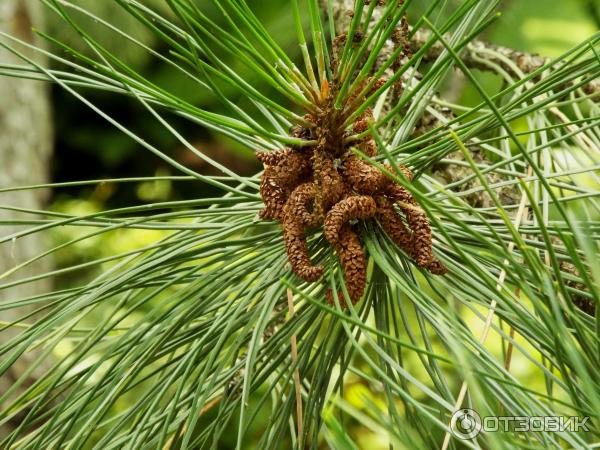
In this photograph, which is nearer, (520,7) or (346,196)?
(346,196)

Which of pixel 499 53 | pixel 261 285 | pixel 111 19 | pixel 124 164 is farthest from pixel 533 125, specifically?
pixel 124 164

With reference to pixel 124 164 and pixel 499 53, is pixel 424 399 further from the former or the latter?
pixel 124 164

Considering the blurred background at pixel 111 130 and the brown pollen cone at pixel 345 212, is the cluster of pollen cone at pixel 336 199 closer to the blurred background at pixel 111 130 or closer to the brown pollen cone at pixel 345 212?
the brown pollen cone at pixel 345 212

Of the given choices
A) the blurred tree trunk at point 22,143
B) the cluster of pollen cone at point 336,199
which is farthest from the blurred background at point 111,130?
the cluster of pollen cone at point 336,199

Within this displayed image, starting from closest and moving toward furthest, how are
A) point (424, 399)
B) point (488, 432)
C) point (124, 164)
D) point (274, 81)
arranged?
point (488, 432) < point (274, 81) < point (424, 399) < point (124, 164)

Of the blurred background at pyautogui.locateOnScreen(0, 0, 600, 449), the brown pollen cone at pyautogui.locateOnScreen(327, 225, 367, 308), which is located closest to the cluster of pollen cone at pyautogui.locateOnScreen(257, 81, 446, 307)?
the brown pollen cone at pyautogui.locateOnScreen(327, 225, 367, 308)

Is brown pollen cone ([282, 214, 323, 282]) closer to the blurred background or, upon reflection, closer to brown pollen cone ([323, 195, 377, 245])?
brown pollen cone ([323, 195, 377, 245])
